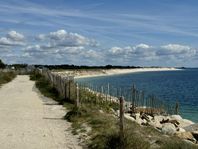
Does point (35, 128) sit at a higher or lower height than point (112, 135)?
lower

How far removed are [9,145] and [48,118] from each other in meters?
7.31

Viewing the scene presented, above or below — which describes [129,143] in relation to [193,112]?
above

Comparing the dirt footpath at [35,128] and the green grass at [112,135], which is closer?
the green grass at [112,135]

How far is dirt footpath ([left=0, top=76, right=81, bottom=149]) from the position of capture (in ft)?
50.0

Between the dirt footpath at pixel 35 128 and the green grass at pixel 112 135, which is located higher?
the green grass at pixel 112 135

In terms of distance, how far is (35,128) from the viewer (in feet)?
61.7

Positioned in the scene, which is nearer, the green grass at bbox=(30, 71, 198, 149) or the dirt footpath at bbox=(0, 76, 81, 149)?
the green grass at bbox=(30, 71, 198, 149)

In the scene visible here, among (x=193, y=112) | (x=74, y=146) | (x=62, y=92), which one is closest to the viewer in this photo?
(x=74, y=146)

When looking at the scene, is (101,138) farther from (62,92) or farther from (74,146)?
(62,92)

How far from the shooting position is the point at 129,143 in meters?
12.9

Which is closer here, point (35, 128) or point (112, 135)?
point (112, 135)

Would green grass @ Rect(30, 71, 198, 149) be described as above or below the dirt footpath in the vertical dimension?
above

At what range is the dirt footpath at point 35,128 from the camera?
15.2 meters

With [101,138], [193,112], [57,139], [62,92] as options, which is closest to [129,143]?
[101,138]
